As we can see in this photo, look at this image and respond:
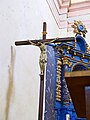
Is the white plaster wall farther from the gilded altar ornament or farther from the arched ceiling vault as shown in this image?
the arched ceiling vault

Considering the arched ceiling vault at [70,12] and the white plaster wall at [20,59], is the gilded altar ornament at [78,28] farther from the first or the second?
the white plaster wall at [20,59]

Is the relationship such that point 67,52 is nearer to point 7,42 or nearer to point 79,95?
point 7,42

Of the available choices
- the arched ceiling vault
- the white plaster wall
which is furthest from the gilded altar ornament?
the white plaster wall

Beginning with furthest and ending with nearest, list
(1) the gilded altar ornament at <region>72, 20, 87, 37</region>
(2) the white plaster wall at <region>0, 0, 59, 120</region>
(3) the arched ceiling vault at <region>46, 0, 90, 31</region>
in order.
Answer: (3) the arched ceiling vault at <region>46, 0, 90, 31</region>
(1) the gilded altar ornament at <region>72, 20, 87, 37</region>
(2) the white plaster wall at <region>0, 0, 59, 120</region>

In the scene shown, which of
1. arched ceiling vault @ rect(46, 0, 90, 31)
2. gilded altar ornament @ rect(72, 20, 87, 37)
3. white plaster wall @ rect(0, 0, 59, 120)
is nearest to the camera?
white plaster wall @ rect(0, 0, 59, 120)

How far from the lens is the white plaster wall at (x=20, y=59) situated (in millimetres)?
2600

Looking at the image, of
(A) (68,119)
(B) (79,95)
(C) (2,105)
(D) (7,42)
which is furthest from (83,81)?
(A) (68,119)

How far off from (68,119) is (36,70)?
933 mm

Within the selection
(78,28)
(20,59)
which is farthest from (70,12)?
(20,59)

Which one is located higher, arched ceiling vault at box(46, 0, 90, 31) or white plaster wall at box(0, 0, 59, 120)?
arched ceiling vault at box(46, 0, 90, 31)

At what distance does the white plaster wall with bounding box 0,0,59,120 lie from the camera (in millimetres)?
2600

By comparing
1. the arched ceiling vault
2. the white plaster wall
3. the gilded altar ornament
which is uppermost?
the arched ceiling vault

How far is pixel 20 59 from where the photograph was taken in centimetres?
304

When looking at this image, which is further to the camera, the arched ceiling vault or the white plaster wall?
the arched ceiling vault
